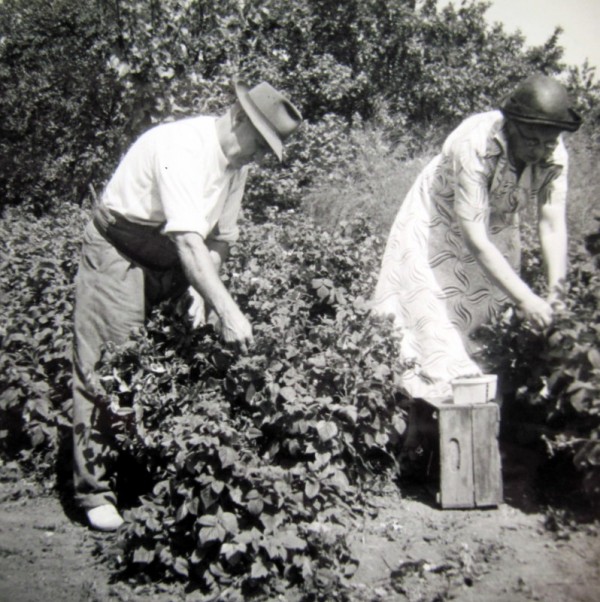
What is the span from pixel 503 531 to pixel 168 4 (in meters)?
7.50

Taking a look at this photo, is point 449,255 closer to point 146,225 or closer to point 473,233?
point 473,233

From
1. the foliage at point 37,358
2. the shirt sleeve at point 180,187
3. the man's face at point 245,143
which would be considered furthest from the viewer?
the foliage at point 37,358

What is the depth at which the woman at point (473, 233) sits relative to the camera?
3020 millimetres

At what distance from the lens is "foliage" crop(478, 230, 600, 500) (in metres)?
2.71

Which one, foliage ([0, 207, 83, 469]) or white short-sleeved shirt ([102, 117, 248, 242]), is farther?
foliage ([0, 207, 83, 469])

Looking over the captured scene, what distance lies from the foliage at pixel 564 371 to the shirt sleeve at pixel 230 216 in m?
1.51

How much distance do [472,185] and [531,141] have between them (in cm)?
34

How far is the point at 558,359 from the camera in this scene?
9.49ft

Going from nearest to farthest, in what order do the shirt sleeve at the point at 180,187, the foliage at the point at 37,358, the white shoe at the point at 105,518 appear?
the shirt sleeve at the point at 180,187
the white shoe at the point at 105,518
the foliage at the point at 37,358

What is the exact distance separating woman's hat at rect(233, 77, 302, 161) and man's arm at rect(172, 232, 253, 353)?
59cm

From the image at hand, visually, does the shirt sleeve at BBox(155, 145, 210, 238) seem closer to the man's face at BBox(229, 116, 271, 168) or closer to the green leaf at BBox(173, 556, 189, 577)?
the man's face at BBox(229, 116, 271, 168)

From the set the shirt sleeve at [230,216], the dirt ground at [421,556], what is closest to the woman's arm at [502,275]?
the dirt ground at [421,556]

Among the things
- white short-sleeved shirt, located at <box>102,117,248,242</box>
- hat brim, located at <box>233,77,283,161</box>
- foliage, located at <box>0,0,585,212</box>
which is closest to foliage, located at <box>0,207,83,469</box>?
white short-sleeved shirt, located at <box>102,117,248,242</box>

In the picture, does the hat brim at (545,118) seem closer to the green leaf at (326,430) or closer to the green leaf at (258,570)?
the green leaf at (326,430)
